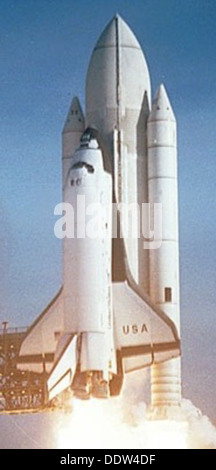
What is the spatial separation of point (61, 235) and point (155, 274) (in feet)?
4.71

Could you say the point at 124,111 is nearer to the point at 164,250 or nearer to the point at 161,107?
the point at 161,107

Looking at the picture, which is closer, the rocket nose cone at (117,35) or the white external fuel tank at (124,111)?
the white external fuel tank at (124,111)

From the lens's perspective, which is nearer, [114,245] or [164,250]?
[114,245]

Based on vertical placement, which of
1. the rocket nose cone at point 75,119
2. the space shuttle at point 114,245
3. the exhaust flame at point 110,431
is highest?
the rocket nose cone at point 75,119

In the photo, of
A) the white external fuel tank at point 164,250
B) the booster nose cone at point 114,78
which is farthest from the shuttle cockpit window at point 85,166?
the white external fuel tank at point 164,250

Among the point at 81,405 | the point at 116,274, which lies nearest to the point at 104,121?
the point at 116,274

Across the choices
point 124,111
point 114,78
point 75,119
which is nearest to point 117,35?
point 114,78

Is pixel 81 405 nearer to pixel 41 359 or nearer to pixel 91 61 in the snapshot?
pixel 41 359

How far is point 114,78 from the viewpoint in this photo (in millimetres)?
21125

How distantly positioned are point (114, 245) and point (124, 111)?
5.79 feet

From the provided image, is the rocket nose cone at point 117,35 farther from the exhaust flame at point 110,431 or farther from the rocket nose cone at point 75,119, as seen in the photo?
the exhaust flame at point 110,431

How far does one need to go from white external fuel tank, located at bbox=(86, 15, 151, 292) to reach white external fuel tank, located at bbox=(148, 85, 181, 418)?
0.49 ft

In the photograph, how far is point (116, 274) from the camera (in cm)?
2075

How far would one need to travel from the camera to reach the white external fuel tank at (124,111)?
21.0 m
